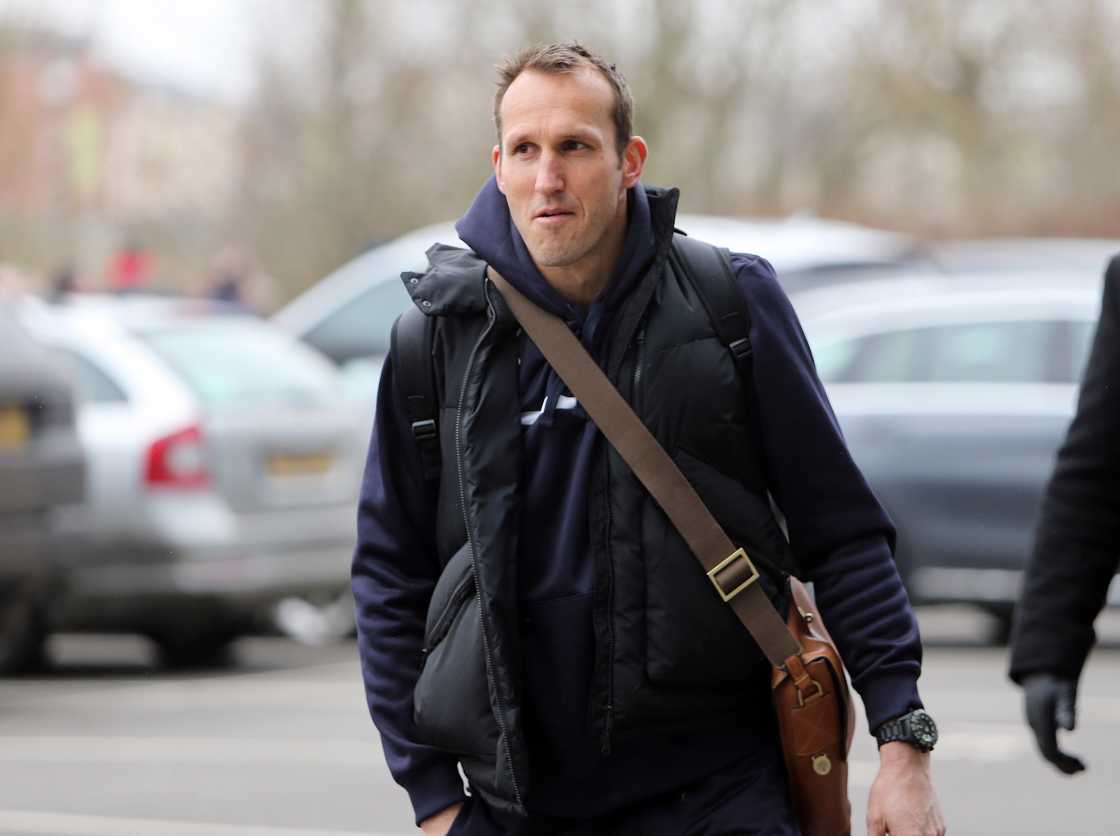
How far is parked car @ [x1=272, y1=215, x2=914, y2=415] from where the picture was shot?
1455 centimetres

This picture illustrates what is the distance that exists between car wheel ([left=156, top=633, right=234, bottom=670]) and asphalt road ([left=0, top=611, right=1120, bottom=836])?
0.51 ft

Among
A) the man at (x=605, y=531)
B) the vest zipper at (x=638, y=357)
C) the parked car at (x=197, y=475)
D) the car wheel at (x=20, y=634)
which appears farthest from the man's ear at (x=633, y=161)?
the car wheel at (x=20, y=634)

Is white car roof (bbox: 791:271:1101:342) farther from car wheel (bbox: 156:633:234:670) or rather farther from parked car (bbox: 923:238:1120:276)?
parked car (bbox: 923:238:1120:276)

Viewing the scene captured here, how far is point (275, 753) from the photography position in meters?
9.63

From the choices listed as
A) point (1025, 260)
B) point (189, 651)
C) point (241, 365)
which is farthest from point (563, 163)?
point (1025, 260)

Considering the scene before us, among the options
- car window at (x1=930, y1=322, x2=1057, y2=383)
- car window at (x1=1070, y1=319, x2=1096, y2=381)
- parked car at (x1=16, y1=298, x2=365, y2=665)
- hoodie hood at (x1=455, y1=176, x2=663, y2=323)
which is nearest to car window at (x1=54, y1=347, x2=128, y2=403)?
parked car at (x1=16, y1=298, x2=365, y2=665)

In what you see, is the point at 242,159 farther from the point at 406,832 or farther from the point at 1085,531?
the point at 1085,531

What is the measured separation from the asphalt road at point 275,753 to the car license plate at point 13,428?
3.74ft

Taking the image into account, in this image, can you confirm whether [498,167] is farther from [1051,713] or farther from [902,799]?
[1051,713]

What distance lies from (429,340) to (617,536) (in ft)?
1.40

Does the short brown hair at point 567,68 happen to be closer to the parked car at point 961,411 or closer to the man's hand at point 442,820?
the man's hand at point 442,820

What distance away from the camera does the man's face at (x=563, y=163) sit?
3.65m

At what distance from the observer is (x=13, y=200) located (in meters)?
50.3

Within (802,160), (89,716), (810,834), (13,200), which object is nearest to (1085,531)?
(810,834)
